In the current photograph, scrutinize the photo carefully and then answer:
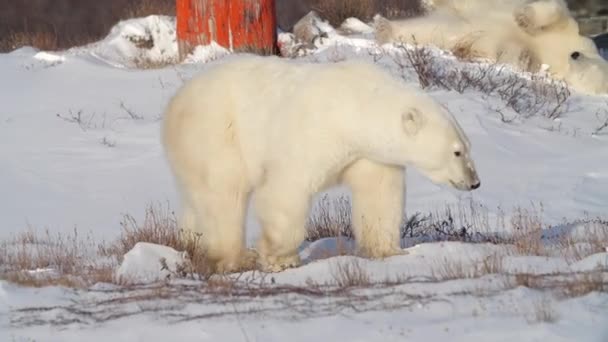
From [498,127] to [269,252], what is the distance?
7262 millimetres

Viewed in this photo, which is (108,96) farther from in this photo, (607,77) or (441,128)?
(441,128)

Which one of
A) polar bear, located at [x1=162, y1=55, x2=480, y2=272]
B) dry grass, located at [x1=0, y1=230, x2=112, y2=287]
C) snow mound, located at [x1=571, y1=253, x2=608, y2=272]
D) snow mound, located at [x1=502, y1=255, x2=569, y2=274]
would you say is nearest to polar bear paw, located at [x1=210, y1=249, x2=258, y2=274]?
Answer: polar bear, located at [x1=162, y1=55, x2=480, y2=272]

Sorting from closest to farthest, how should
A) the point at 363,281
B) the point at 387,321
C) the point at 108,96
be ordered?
the point at 387,321
the point at 363,281
the point at 108,96

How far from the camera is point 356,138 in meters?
6.56

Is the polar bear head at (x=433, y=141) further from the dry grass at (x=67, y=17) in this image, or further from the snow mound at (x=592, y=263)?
the dry grass at (x=67, y=17)

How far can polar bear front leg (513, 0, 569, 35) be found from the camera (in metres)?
16.1

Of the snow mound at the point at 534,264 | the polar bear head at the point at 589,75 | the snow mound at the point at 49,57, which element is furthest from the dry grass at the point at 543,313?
the snow mound at the point at 49,57

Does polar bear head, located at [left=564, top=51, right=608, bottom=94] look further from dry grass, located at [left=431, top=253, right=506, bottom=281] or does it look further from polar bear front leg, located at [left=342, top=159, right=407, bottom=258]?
dry grass, located at [left=431, top=253, right=506, bottom=281]

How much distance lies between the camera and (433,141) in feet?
21.2

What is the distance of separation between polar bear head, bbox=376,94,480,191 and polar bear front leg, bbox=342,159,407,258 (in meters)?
0.35

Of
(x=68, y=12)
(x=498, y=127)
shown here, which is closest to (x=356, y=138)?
(x=498, y=127)

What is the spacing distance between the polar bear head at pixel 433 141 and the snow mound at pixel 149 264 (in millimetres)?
1522

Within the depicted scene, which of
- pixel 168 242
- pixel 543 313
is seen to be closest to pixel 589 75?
pixel 168 242

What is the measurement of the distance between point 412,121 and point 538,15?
1021 centimetres
